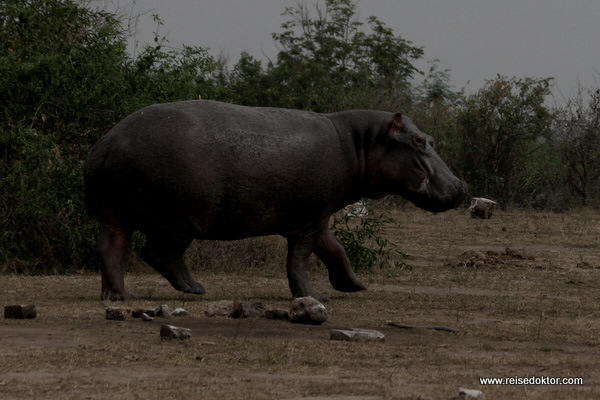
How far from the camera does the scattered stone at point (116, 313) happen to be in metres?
8.15

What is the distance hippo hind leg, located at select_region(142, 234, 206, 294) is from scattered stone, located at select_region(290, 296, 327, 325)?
60.8 inches

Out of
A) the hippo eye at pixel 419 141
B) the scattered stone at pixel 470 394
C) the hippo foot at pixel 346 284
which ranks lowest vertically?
the scattered stone at pixel 470 394

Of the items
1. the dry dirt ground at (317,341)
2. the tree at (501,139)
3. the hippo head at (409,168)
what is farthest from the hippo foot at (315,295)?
the tree at (501,139)

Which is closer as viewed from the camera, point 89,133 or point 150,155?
point 150,155

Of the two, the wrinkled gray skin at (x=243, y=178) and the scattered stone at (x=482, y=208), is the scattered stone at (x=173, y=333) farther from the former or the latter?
the scattered stone at (x=482, y=208)

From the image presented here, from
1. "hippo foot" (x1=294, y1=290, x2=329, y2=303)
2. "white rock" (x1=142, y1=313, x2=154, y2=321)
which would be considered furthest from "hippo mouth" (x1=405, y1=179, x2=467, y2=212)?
"white rock" (x1=142, y1=313, x2=154, y2=321)

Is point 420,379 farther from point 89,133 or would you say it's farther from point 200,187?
point 89,133

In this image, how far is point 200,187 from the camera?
9109 mm

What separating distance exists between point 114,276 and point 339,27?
31302mm

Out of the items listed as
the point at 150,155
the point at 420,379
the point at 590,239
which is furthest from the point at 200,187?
the point at 590,239

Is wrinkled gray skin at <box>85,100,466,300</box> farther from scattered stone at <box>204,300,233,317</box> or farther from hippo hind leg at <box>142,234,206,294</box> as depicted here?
scattered stone at <box>204,300,233,317</box>

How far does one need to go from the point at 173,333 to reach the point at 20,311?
1465 millimetres

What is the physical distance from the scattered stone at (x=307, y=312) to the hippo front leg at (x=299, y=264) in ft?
5.57

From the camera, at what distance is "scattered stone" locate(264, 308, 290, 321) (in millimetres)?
8438
